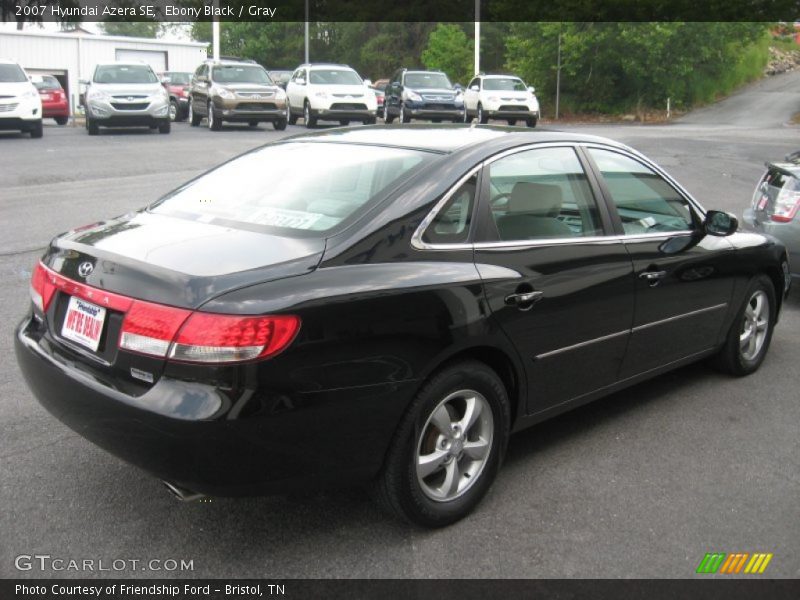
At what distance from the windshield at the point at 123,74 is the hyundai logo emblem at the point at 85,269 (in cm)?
2142

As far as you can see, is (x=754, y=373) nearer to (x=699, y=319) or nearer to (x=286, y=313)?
(x=699, y=319)

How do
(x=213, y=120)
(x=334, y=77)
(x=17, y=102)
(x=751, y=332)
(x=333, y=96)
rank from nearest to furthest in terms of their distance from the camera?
(x=751, y=332), (x=17, y=102), (x=213, y=120), (x=333, y=96), (x=334, y=77)

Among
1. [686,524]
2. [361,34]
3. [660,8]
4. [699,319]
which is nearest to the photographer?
[686,524]

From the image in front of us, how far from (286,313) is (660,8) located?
4160 centimetres

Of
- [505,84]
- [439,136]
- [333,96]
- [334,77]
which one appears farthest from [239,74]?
[439,136]

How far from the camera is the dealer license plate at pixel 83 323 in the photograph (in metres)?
3.25

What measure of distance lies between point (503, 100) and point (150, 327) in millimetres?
29008

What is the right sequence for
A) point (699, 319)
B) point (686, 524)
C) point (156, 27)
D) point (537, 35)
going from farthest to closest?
1. point (156, 27)
2. point (537, 35)
3. point (699, 319)
4. point (686, 524)

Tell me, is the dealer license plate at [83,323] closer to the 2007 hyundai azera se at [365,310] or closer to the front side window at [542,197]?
the 2007 hyundai azera se at [365,310]

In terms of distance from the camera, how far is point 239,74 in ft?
84.8

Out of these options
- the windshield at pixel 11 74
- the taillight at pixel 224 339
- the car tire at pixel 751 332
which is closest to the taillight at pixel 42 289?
the taillight at pixel 224 339

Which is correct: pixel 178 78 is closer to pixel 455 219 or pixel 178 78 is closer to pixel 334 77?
pixel 334 77

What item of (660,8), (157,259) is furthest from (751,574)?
(660,8)

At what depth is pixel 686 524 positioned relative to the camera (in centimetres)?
364
